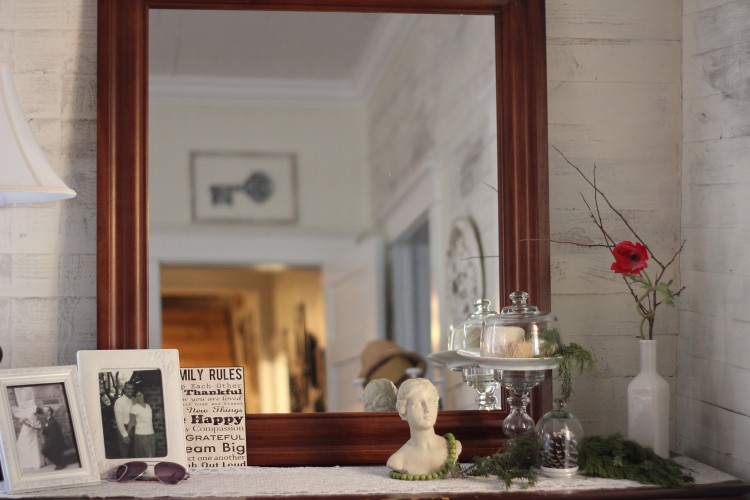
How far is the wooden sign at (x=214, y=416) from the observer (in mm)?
1790

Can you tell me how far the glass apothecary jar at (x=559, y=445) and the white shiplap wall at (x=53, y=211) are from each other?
0.90m

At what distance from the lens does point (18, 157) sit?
1.66 m

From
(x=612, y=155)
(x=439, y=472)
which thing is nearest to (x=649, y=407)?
(x=439, y=472)

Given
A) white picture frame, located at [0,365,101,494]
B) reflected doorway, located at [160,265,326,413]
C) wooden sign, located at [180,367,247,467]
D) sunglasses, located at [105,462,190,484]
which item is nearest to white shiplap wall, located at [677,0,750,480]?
reflected doorway, located at [160,265,326,413]

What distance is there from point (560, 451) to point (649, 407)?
0.23 meters

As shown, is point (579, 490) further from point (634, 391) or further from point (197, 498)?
point (197, 498)

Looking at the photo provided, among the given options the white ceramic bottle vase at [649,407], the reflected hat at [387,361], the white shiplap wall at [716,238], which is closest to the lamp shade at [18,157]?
the reflected hat at [387,361]

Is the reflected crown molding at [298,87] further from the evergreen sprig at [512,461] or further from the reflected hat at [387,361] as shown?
the evergreen sprig at [512,461]

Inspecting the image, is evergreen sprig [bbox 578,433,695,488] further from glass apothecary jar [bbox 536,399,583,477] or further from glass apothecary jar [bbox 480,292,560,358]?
glass apothecary jar [bbox 480,292,560,358]

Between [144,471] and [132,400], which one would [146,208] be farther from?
A: [144,471]

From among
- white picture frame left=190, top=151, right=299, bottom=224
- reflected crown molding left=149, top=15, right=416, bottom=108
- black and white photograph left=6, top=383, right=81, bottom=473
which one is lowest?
black and white photograph left=6, top=383, right=81, bottom=473

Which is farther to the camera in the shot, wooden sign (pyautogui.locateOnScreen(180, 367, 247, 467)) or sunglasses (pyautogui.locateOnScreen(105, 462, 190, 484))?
wooden sign (pyautogui.locateOnScreen(180, 367, 247, 467))

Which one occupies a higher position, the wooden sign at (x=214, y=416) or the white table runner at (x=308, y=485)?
the wooden sign at (x=214, y=416)

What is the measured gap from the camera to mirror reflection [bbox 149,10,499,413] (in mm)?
1841
